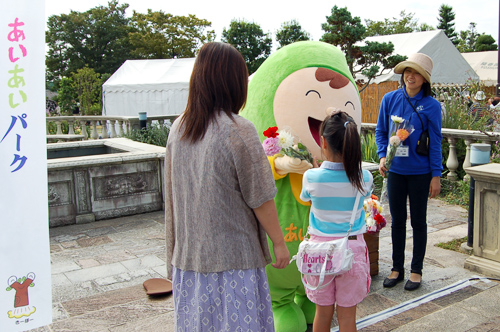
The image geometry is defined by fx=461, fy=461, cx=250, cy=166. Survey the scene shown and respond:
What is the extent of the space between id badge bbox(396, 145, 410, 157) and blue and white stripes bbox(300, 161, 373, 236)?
118 cm

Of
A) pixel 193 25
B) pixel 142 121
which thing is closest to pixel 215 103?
pixel 142 121

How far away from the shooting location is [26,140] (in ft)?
7.30

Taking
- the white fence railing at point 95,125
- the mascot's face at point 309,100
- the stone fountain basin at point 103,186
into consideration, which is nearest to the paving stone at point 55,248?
the stone fountain basin at point 103,186

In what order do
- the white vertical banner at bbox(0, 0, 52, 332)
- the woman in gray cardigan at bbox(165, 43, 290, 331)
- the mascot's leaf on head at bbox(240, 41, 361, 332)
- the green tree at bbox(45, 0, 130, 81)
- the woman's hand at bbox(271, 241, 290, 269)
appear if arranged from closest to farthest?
1. the woman in gray cardigan at bbox(165, 43, 290, 331)
2. the woman's hand at bbox(271, 241, 290, 269)
3. the white vertical banner at bbox(0, 0, 52, 332)
4. the mascot's leaf on head at bbox(240, 41, 361, 332)
5. the green tree at bbox(45, 0, 130, 81)

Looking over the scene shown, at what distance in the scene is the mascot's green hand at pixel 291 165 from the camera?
8.86ft

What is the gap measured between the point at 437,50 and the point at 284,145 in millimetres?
17130

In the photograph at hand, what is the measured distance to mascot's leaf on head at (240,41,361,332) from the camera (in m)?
2.98

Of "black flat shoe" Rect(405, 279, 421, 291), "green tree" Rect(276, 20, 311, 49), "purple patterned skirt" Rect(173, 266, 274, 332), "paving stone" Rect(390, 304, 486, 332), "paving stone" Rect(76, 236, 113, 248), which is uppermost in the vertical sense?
"green tree" Rect(276, 20, 311, 49)

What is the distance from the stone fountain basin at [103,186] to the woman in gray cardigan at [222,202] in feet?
14.1

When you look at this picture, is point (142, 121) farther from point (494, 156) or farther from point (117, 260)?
point (494, 156)

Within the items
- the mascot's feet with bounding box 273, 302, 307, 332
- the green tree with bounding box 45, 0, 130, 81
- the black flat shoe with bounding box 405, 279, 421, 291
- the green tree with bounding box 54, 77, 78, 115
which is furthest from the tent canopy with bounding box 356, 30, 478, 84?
the green tree with bounding box 45, 0, 130, 81

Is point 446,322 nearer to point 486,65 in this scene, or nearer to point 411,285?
point 411,285

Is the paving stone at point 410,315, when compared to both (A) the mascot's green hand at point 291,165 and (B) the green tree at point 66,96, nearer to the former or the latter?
(A) the mascot's green hand at point 291,165

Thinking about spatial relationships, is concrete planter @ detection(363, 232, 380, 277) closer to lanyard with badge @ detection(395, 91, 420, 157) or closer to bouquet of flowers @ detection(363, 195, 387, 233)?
bouquet of flowers @ detection(363, 195, 387, 233)
